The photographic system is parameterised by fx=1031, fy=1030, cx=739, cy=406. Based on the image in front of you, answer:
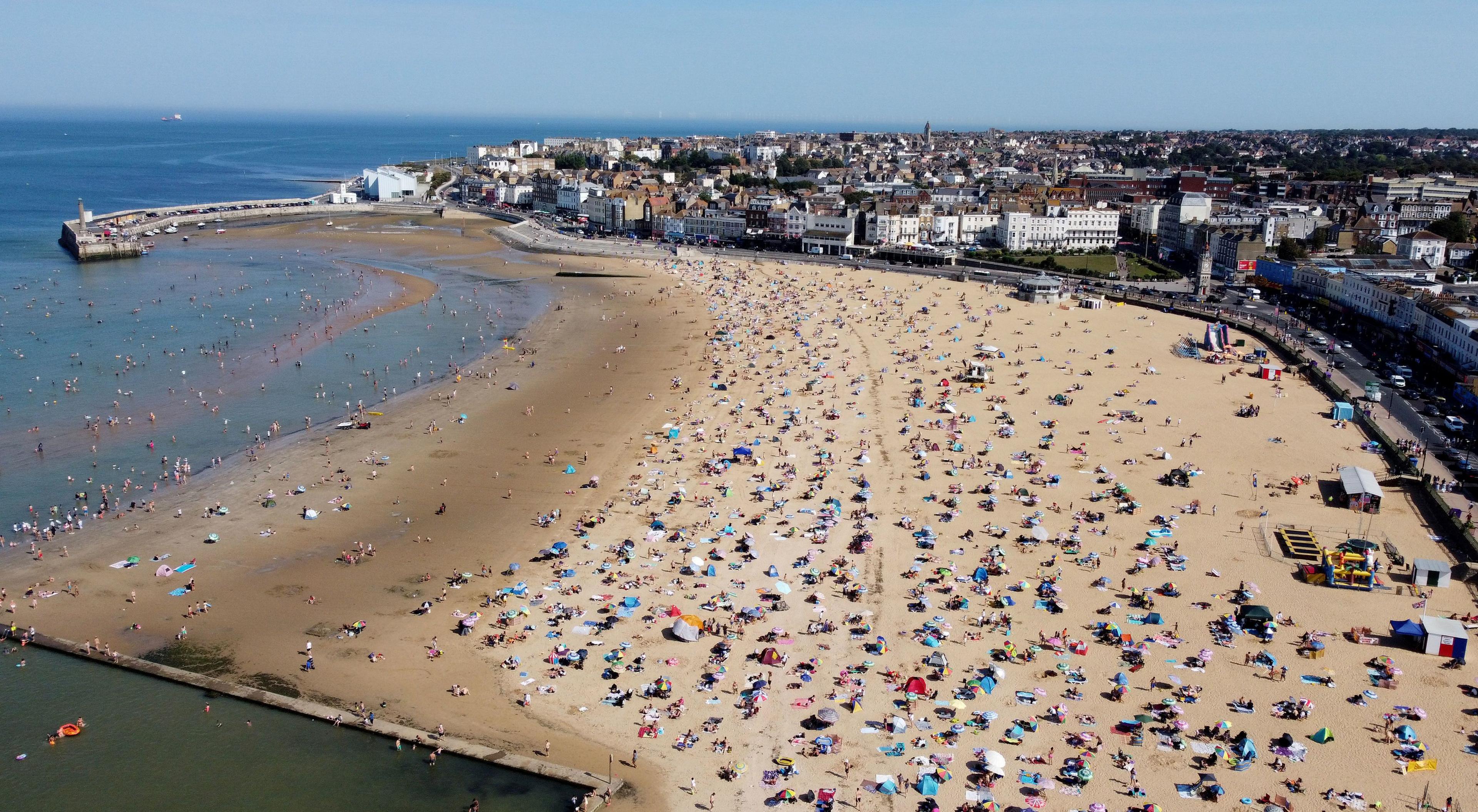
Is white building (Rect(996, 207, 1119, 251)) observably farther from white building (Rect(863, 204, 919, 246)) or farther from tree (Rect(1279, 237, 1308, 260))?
tree (Rect(1279, 237, 1308, 260))

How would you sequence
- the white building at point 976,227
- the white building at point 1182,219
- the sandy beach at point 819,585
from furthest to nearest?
1. the white building at point 976,227
2. the white building at point 1182,219
3. the sandy beach at point 819,585

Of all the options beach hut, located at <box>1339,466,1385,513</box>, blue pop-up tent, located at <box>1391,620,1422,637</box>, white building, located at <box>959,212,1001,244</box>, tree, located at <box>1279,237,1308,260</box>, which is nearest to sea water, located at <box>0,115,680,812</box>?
blue pop-up tent, located at <box>1391,620,1422,637</box>

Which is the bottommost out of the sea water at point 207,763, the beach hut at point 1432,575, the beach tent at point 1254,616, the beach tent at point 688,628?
the sea water at point 207,763

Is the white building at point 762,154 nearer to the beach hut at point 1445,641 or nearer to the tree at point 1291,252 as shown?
the tree at point 1291,252

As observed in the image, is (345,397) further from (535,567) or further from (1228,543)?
(1228,543)

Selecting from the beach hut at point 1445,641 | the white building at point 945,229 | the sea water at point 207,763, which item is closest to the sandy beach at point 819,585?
the beach hut at point 1445,641

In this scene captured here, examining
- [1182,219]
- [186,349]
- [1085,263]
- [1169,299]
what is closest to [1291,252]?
[1169,299]
